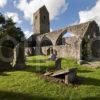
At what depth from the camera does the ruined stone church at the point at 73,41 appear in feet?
84.5

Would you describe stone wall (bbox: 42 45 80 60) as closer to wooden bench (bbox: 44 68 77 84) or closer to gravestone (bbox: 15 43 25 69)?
gravestone (bbox: 15 43 25 69)

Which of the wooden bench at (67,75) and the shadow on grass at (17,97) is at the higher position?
the wooden bench at (67,75)

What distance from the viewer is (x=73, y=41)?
133ft

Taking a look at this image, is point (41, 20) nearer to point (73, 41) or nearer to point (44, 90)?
point (73, 41)

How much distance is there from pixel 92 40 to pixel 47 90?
2030 centimetres

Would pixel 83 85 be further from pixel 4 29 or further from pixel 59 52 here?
pixel 4 29

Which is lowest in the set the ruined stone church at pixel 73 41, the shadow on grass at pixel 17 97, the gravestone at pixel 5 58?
the shadow on grass at pixel 17 97

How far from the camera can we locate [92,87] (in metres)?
11.5

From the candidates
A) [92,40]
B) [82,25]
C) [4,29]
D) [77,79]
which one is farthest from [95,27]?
[77,79]

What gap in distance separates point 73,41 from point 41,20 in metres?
19.0

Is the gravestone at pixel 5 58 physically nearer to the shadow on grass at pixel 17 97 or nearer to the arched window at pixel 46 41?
the shadow on grass at pixel 17 97

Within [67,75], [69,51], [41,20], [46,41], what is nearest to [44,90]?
[67,75]

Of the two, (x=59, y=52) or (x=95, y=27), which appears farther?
(x=95, y=27)

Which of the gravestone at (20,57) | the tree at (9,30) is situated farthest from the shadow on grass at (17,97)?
the tree at (9,30)
